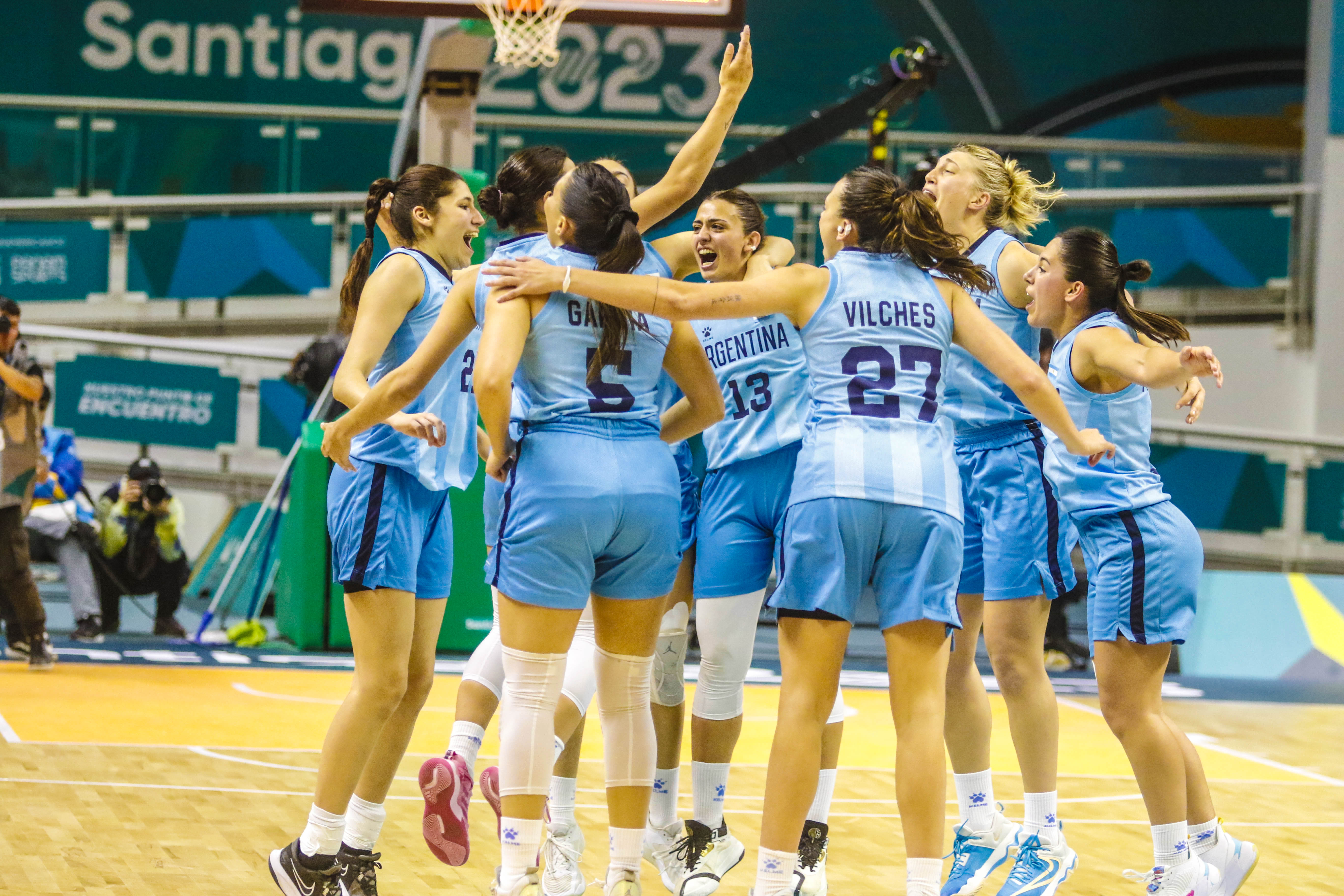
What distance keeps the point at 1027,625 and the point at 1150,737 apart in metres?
0.50

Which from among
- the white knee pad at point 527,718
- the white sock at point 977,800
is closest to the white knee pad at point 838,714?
the white sock at point 977,800

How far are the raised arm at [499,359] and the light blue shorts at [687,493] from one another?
99 centimetres

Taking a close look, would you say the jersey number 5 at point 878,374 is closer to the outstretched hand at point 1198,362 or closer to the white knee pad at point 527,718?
the outstretched hand at point 1198,362

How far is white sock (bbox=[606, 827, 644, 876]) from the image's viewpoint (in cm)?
379

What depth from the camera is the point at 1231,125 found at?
15.6 m

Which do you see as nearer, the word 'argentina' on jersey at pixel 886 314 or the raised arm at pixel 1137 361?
the word 'argentina' on jersey at pixel 886 314

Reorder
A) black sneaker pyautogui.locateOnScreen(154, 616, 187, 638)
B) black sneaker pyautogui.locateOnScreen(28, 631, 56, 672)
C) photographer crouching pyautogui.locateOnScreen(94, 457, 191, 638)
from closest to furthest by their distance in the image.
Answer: black sneaker pyautogui.locateOnScreen(28, 631, 56, 672), photographer crouching pyautogui.locateOnScreen(94, 457, 191, 638), black sneaker pyautogui.locateOnScreen(154, 616, 187, 638)

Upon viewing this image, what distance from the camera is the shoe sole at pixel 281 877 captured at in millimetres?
3895

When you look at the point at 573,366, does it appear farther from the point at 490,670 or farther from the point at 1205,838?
the point at 1205,838

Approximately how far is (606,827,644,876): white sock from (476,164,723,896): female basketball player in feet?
0.20

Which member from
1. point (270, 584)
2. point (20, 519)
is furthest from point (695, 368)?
point (270, 584)

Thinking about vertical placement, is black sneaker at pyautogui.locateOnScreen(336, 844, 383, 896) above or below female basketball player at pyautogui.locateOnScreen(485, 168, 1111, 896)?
below

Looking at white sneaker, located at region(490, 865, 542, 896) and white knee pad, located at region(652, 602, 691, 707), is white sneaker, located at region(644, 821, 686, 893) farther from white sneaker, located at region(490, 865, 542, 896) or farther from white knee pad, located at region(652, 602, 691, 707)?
white sneaker, located at region(490, 865, 542, 896)

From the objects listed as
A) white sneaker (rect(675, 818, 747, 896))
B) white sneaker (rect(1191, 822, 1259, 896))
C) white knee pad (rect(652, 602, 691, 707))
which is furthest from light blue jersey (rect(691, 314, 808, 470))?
white sneaker (rect(1191, 822, 1259, 896))
